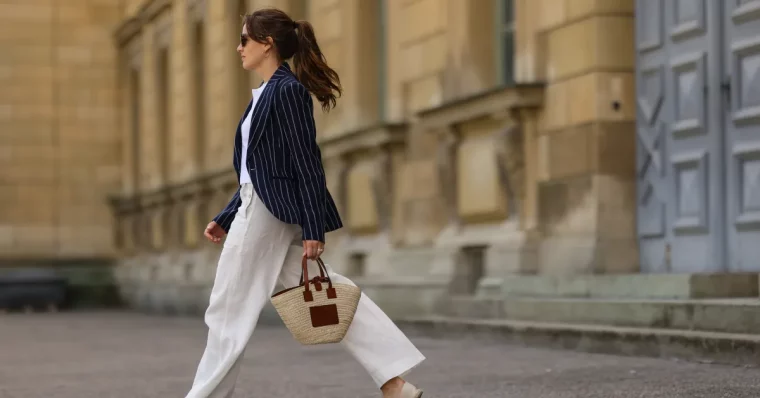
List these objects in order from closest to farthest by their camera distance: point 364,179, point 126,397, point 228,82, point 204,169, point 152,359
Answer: point 126,397 → point 152,359 → point 364,179 → point 228,82 → point 204,169

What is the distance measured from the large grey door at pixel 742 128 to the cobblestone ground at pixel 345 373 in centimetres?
136

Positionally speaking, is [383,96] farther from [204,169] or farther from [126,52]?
[126,52]

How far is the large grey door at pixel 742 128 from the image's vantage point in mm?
9594

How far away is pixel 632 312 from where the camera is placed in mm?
9234

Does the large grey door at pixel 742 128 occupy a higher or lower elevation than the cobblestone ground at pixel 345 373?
higher

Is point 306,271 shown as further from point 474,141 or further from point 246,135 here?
point 474,141

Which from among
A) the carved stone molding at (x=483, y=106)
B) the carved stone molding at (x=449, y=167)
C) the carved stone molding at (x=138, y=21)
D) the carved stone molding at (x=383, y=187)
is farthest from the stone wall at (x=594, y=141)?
the carved stone molding at (x=138, y=21)

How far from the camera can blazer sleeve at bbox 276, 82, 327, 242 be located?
19.1ft

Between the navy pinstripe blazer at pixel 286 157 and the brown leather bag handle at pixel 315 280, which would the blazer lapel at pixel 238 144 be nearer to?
the navy pinstripe blazer at pixel 286 157

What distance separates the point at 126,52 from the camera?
29.1 m

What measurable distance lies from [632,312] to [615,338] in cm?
29

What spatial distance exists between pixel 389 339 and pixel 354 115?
985 cm

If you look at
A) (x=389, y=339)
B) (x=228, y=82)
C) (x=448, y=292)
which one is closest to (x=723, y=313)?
(x=389, y=339)

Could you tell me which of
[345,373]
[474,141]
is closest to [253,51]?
[345,373]
